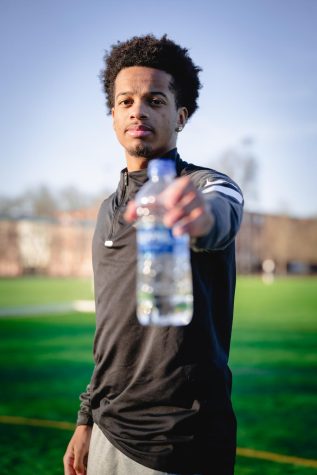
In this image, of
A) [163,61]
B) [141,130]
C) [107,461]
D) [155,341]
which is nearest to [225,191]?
[141,130]

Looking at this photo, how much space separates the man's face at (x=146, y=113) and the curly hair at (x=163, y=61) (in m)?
0.04

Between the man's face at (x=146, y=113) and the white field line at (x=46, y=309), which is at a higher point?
the man's face at (x=146, y=113)

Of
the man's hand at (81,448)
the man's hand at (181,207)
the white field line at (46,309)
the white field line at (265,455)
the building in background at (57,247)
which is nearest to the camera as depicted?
the man's hand at (181,207)

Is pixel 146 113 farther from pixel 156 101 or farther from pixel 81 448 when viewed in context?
pixel 81 448

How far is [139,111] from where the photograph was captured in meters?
2.02

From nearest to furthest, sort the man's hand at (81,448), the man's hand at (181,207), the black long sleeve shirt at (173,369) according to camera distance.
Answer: the man's hand at (181,207)
the black long sleeve shirt at (173,369)
the man's hand at (81,448)

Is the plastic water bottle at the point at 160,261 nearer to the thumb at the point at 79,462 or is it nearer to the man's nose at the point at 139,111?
the man's nose at the point at 139,111

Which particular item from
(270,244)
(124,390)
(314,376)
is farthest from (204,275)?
(270,244)

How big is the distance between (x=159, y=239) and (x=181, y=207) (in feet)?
0.40

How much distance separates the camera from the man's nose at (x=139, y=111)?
2020mm

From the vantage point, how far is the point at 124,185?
87.1 inches

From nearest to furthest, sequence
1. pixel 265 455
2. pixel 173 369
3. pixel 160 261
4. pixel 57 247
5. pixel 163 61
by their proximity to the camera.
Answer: pixel 160 261
pixel 173 369
pixel 163 61
pixel 265 455
pixel 57 247

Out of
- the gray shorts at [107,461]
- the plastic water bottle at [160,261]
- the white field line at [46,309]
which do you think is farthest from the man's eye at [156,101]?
the white field line at [46,309]

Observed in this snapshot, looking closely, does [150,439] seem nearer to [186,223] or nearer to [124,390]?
[124,390]
